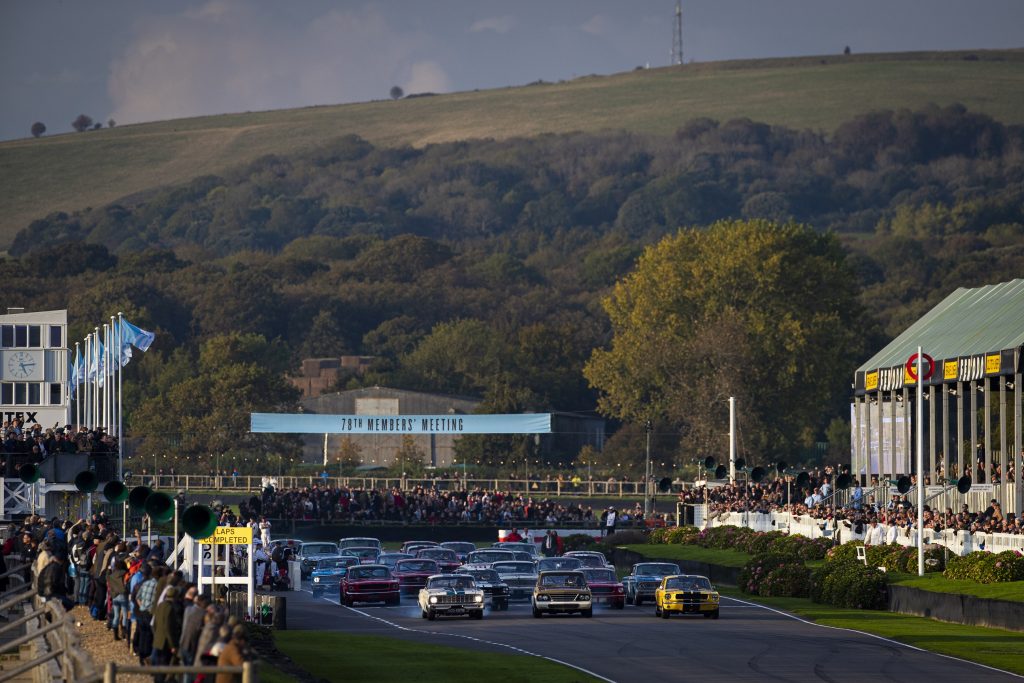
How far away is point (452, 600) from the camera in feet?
150

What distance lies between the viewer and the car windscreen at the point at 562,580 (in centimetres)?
4612

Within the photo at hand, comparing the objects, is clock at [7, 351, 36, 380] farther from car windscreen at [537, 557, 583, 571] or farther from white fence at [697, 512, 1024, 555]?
car windscreen at [537, 557, 583, 571]

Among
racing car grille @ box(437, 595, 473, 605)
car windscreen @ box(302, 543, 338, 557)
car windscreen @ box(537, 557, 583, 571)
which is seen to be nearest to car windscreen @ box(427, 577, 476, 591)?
racing car grille @ box(437, 595, 473, 605)

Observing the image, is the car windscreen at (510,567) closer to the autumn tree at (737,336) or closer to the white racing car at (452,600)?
the white racing car at (452,600)

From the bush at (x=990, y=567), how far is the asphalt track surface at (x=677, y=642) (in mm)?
4202

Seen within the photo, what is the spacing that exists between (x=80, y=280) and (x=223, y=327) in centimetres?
1717

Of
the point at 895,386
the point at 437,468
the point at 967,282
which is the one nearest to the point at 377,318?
the point at 967,282

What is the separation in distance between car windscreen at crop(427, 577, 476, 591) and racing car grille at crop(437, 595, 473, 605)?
0.29m

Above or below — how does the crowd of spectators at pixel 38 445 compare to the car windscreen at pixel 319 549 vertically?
above

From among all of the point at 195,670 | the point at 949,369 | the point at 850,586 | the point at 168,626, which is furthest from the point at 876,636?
the point at 195,670

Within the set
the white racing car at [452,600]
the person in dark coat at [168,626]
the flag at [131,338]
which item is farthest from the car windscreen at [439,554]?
the person in dark coat at [168,626]

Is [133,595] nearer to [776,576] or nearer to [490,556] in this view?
[776,576]

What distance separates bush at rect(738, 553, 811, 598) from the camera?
52.2 meters

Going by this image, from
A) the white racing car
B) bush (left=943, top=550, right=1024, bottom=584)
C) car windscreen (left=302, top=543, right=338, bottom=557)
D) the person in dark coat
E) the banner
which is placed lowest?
the white racing car
